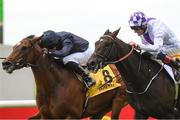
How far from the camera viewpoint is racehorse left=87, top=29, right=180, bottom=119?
27.7ft

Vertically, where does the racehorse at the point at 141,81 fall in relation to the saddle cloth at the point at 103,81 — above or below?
above

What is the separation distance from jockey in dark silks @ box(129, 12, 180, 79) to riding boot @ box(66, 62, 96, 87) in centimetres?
92

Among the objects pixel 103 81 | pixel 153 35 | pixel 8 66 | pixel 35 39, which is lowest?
pixel 103 81

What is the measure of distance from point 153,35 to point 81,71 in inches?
46.0

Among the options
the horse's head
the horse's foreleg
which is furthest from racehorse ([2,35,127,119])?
the horse's foreleg

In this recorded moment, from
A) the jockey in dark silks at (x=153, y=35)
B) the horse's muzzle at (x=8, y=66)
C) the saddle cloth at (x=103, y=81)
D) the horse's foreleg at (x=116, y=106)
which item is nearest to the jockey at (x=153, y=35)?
the jockey in dark silks at (x=153, y=35)

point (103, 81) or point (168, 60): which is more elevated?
point (168, 60)

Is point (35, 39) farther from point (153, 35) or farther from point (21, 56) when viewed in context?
point (153, 35)

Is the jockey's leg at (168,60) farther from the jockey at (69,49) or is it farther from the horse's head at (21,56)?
the horse's head at (21,56)

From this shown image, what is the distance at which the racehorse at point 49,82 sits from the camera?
8.82 m

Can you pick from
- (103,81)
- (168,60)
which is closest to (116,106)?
(103,81)

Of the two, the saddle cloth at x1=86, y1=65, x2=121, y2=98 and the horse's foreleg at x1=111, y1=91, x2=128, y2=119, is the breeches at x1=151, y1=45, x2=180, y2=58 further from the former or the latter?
the horse's foreleg at x1=111, y1=91, x2=128, y2=119

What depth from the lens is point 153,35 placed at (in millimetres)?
8641

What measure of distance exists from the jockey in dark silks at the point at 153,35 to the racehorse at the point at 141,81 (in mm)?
156
